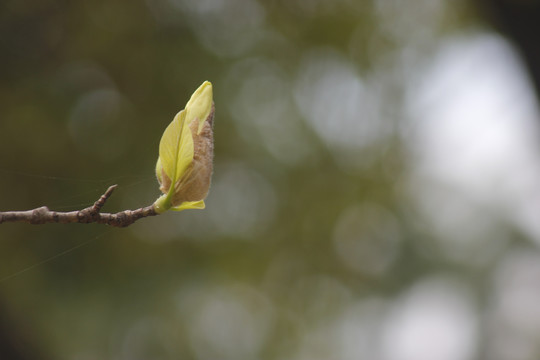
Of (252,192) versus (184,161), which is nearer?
(184,161)

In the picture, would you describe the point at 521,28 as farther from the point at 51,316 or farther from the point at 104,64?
the point at 51,316

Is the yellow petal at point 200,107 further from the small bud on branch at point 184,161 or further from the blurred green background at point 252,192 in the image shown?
the blurred green background at point 252,192

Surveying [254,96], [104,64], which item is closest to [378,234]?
[254,96]

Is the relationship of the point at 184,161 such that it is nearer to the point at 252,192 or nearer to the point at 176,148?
the point at 176,148

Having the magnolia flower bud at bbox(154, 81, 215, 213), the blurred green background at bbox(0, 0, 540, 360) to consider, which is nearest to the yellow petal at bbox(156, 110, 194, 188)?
the magnolia flower bud at bbox(154, 81, 215, 213)

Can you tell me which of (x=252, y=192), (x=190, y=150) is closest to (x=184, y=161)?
(x=190, y=150)
